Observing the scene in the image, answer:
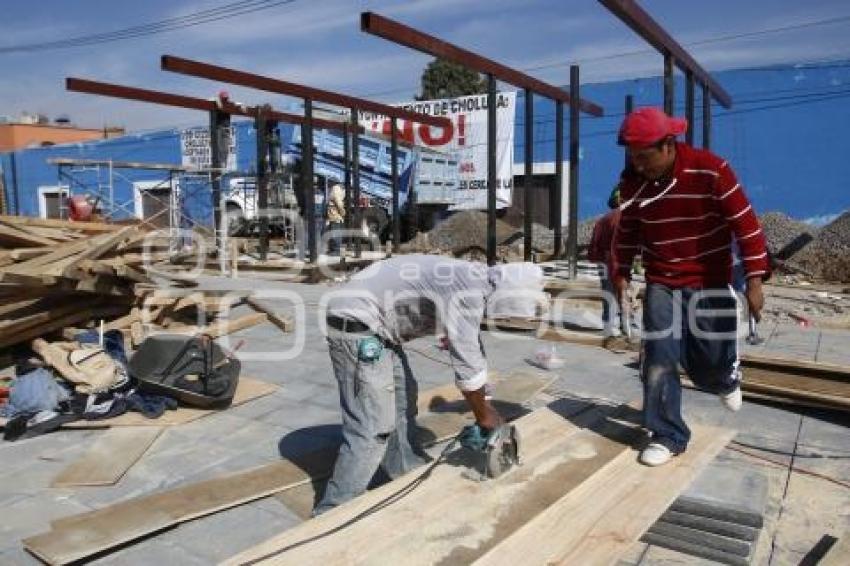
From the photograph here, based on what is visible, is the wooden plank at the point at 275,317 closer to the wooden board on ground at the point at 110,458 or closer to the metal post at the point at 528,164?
the wooden board on ground at the point at 110,458

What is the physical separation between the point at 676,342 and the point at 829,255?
12619mm

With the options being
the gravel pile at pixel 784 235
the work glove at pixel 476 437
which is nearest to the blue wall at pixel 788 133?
the gravel pile at pixel 784 235

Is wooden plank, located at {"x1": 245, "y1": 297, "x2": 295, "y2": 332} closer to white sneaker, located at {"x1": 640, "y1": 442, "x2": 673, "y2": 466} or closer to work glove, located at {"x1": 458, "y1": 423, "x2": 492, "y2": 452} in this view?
work glove, located at {"x1": 458, "y1": 423, "x2": 492, "y2": 452}

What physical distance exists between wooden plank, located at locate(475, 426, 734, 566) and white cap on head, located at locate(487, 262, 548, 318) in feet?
3.02

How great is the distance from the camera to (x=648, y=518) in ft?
10.6

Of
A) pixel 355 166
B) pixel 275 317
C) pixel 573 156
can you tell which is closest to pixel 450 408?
pixel 275 317

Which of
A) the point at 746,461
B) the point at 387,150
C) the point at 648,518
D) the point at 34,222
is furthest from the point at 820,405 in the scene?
the point at 387,150

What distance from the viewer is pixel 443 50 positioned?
9.41m

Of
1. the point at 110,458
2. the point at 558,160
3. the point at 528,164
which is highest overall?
the point at 558,160

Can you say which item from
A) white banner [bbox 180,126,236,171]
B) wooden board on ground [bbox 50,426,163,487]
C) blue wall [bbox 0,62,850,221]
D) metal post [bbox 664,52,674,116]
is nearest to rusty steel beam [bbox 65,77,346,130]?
blue wall [bbox 0,62,850,221]

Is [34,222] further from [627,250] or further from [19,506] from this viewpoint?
[627,250]

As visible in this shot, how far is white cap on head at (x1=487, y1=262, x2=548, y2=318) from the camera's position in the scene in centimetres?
362

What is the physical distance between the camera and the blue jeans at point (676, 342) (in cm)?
399

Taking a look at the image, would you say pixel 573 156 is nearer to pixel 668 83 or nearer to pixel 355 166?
pixel 668 83
